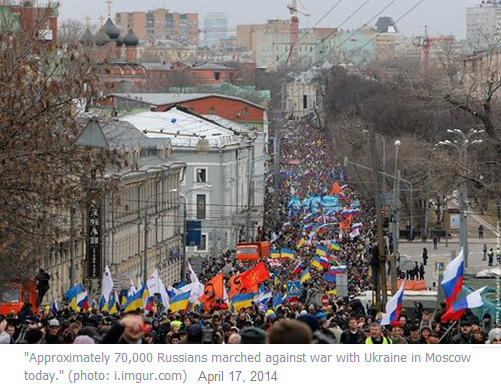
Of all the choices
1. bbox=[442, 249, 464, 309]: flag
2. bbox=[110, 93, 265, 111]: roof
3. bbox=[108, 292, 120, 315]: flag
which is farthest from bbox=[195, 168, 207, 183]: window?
bbox=[442, 249, 464, 309]: flag

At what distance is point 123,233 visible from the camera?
57406 mm

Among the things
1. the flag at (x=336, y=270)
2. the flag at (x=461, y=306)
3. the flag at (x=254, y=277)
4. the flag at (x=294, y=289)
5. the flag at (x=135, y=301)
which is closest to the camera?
the flag at (x=461, y=306)

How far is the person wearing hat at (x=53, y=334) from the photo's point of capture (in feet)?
52.2

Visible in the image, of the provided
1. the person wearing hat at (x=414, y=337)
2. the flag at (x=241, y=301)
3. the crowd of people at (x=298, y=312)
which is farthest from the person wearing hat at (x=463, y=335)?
the flag at (x=241, y=301)

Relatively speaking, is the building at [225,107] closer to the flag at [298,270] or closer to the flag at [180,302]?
the flag at [298,270]

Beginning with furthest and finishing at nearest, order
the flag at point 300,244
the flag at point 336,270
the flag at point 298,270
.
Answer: the flag at point 300,244, the flag at point 298,270, the flag at point 336,270

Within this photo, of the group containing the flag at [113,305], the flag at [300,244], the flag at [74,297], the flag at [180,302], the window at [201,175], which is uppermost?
the flag at [180,302]

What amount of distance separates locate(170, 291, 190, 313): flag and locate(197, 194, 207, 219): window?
50407mm

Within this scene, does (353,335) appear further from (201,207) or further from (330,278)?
(201,207)

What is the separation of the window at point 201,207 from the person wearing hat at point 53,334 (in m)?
61.6

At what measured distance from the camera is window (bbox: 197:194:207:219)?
78.8 metres
